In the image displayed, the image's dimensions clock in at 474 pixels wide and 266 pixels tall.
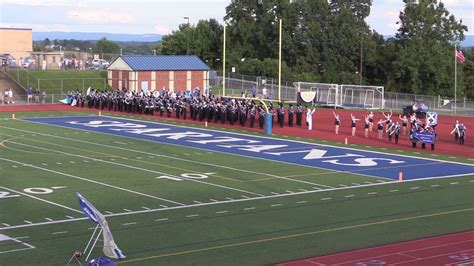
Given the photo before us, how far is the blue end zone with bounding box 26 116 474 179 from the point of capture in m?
23.7

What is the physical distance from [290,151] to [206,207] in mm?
10621

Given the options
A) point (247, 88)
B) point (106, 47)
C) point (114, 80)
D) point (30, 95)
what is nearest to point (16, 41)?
point (114, 80)

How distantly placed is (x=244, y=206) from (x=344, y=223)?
8.28 feet

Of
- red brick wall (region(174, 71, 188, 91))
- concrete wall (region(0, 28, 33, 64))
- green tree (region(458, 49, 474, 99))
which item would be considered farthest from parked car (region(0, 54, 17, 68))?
green tree (region(458, 49, 474, 99))

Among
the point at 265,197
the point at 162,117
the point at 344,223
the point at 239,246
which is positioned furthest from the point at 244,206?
the point at 162,117

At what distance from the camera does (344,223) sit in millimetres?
15984

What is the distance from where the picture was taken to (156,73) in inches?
2133

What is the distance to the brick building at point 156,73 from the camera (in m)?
53.4

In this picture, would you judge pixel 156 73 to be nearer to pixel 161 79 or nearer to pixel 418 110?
pixel 161 79

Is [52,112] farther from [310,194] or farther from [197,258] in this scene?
[197,258]

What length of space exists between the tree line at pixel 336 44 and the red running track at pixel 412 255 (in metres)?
52.8

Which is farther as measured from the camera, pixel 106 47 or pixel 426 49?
pixel 106 47

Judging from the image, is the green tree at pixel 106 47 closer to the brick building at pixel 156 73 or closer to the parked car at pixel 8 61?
the parked car at pixel 8 61

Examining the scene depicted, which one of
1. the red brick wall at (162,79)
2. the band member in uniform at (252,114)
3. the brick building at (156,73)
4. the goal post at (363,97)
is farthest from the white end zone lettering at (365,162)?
the red brick wall at (162,79)
